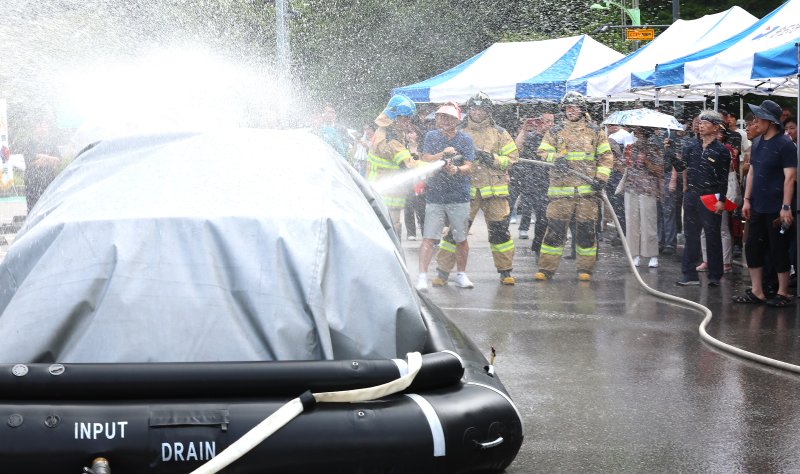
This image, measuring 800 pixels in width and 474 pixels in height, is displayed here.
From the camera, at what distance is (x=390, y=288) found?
12.0ft

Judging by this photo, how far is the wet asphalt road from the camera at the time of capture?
5.20 metres

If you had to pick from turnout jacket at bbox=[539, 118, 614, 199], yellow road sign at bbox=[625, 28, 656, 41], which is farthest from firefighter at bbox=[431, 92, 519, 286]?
yellow road sign at bbox=[625, 28, 656, 41]

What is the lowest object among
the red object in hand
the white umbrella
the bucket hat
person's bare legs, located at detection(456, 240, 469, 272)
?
person's bare legs, located at detection(456, 240, 469, 272)

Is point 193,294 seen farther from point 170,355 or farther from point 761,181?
point 761,181

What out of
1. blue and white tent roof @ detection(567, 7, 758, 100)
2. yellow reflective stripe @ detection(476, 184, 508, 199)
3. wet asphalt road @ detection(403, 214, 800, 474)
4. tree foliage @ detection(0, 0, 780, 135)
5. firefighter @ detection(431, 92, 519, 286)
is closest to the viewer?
wet asphalt road @ detection(403, 214, 800, 474)

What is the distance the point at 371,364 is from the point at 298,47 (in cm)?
3711

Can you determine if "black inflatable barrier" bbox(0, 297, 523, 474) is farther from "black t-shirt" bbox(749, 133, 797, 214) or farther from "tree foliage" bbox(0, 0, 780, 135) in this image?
"tree foliage" bbox(0, 0, 780, 135)

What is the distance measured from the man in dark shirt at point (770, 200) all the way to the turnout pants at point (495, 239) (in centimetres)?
263

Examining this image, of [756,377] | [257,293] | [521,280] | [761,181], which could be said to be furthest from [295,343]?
[521,280]

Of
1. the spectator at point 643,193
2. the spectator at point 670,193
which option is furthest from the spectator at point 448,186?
the spectator at point 670,193

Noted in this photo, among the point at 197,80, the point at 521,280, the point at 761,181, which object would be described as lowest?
the point at 521,280

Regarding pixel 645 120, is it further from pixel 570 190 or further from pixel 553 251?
pixel 553 251

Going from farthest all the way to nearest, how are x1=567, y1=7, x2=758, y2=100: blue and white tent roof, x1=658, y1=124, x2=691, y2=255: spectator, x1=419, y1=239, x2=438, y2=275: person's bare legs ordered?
x1=567, y1=7, x2=758, y2=100: blue and white tent roof, x1=658, y1=124, x2=691, y2=255: spectator, x1=419, y1=239, x2=438, y2=275: person's bare legs

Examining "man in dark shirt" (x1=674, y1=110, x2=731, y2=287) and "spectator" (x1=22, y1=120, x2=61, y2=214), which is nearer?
"man in dark shirt" (x1=674, y1=110, x2=731, y2=287)
